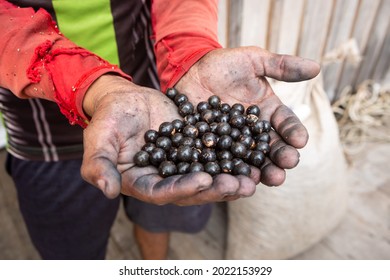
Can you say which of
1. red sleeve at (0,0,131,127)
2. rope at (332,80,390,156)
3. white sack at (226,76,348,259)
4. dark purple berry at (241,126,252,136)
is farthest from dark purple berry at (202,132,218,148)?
rope at (332,80,390,156)

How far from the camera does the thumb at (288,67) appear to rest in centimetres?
137

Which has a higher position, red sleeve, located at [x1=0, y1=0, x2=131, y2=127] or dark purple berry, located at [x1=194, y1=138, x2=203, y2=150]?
red sleeve, located at [x1=0, y1=0, x2=131, y2=127]

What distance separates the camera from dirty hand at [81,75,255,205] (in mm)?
1041

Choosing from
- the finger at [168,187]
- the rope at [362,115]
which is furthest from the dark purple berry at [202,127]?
the rope at [362,115]

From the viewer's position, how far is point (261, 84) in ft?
4.94

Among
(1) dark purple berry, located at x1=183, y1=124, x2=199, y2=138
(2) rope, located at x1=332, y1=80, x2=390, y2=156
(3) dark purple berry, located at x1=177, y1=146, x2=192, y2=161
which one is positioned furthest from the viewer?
(2) rope, located at x1=332, y1=80, x2=390, y2=156

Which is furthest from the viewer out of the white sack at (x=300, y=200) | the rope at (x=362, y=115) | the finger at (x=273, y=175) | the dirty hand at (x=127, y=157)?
the rope at (x=362, y=115)

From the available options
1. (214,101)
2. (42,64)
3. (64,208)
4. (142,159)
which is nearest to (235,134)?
(214,101)

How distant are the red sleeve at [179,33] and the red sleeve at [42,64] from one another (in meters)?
0.33

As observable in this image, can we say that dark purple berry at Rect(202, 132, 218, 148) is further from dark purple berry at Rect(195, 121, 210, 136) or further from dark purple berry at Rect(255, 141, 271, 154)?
dark purple berry at Rect(255, 141, 271, 154)

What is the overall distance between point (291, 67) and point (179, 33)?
483 mm

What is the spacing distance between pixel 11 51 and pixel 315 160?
4.99 feet

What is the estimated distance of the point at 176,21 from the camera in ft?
5.33

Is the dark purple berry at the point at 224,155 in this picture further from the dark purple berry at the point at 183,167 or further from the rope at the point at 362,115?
the rope at the point at 362,115
